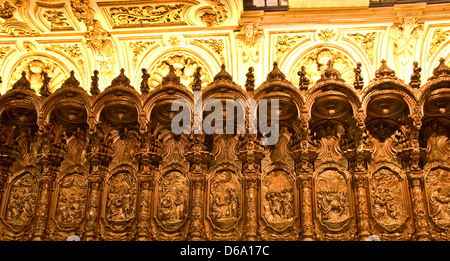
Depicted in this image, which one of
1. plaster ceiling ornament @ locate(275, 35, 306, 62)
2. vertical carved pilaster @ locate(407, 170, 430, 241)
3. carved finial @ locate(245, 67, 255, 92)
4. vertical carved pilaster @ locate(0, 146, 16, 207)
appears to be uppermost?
plaster ceiling ornament @ locate(275, 35, 306, 62)

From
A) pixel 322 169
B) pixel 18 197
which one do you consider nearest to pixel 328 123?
pixel 322 169

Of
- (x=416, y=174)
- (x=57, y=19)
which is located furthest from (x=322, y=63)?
(x=57, y=19)

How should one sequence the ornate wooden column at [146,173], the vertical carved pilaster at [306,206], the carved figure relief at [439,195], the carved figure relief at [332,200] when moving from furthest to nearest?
the ornate wooden column at [146,173], the carved figure relief at [332,200], the carved figure relief at [439,195], the vertical carved pilaster at [306,206]

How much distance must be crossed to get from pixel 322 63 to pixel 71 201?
6.31 m

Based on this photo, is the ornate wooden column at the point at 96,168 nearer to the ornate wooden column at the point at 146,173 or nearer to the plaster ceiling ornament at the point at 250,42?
the ornate wooden column at the point at 146,173

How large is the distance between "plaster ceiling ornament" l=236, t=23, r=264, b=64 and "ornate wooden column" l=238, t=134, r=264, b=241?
86.1 inches

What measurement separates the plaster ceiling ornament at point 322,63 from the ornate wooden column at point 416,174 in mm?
2411

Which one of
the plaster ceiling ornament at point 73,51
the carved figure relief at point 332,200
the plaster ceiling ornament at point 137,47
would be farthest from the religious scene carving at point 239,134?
the plaster ceiling ornament at point 73,51

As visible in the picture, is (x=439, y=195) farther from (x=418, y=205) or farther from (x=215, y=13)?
(x=215, y=13)

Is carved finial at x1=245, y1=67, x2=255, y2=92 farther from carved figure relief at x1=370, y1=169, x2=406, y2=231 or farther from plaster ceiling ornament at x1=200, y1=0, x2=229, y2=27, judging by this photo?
carved figure relief at x1=370, y1=169, x2=406, y2=231

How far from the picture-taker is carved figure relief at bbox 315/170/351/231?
389 inches

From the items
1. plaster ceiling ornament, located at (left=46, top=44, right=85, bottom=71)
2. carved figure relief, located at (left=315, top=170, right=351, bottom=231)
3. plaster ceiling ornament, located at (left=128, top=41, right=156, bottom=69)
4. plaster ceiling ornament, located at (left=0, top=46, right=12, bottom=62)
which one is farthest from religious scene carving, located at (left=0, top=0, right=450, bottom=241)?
plaster ceiling ornament, located at (left=0, top=46, right=12, bottom=62)

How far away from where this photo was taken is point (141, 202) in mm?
10156

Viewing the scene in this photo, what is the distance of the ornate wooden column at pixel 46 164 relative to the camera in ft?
33.4
